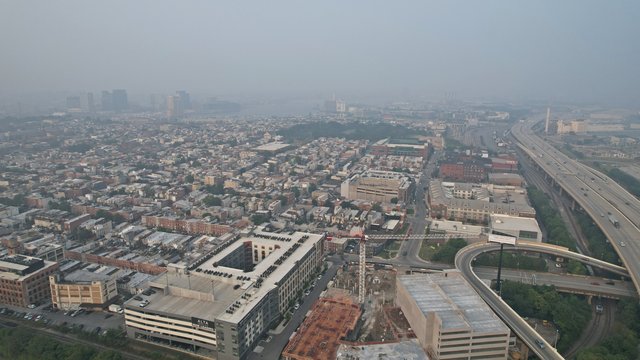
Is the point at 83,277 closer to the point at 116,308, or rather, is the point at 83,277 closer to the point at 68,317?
the point at 68,317

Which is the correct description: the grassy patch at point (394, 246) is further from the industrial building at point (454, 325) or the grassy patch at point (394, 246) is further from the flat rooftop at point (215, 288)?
the industrial building at point (454, 325)

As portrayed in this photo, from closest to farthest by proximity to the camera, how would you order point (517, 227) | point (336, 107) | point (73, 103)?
point (517, 227), point (73, 103), point (336, 107)

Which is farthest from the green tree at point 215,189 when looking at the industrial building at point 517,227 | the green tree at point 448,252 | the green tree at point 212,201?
the industrial building at point 517,227

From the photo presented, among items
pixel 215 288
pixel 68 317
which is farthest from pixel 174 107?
pixel 215 288

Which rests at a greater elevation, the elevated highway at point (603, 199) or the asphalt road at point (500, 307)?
the elevated highway at point (603, 199)

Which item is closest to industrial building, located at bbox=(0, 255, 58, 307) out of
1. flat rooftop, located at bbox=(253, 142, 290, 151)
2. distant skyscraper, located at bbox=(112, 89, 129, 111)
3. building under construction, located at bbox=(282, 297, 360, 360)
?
building under construction, located at bbox=(282, 297, 360, 360)

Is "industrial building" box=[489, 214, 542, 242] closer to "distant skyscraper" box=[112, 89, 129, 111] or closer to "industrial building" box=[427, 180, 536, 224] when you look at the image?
"industrial building" box=[427, 180, 536, 224]

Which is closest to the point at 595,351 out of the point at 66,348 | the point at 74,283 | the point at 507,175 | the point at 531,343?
the point at 531,343
